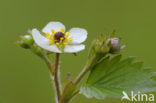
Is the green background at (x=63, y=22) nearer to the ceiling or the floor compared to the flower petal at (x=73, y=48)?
nearer to the floor

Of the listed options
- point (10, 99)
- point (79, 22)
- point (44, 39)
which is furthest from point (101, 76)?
point (79, 22)

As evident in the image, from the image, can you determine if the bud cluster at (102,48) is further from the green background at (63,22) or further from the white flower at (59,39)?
the green background at (63,22)

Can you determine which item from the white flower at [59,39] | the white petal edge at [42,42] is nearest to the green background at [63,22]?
the white flower at [59,39]

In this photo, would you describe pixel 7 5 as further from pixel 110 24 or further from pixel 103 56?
pixel 103 56

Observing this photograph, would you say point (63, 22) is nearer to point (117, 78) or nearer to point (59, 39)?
point (59, 39)


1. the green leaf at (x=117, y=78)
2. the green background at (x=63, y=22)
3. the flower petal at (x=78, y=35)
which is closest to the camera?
the green leaf at (x=117, y=78)

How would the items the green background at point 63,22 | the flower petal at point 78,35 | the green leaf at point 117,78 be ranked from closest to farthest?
the green leaf at point 117,78 < the flower petal at point 78,35 < the green background at point 63,22
